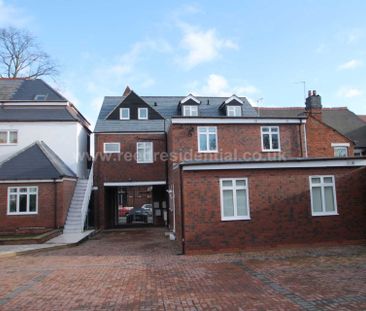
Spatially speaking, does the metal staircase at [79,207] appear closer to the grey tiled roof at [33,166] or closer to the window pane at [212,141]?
the grey tiled roof at [33,166]

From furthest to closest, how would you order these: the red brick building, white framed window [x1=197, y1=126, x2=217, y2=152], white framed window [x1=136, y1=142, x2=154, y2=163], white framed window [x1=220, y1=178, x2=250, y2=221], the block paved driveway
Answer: white framed window [x1=136, y1=142, x2=154, y2=163] < white framed window [x1=197, y1=126, x2=217, y2=152] < white framed window [x1=220, y1=178, x2=250, y2=221] < the red brick building < the block paved driveway

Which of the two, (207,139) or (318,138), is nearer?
(207,139)

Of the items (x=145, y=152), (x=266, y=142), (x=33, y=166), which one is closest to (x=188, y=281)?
(x=266, y=142)

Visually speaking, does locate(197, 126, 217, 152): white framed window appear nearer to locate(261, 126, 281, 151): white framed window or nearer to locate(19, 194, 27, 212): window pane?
locate(261, 126, 281, 151): white framed window

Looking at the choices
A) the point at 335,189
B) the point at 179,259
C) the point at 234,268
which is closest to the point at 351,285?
the point at 234,268

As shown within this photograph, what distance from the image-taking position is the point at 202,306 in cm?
690

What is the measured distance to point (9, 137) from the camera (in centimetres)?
2381

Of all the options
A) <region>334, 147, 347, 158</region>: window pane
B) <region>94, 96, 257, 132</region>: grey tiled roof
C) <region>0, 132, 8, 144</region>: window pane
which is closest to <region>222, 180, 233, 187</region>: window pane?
<region>94, 96, 257, 132</region>: grey tiled roof

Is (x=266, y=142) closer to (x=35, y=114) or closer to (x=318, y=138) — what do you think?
(x=318, y=138)

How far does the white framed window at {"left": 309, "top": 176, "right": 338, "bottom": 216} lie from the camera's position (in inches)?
536

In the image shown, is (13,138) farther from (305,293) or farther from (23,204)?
(305,293)

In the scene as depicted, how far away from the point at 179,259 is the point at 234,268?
7.72 ft

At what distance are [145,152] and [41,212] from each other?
8.01 metres

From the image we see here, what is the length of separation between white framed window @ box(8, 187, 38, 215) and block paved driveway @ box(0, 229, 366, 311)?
7.40 meters
